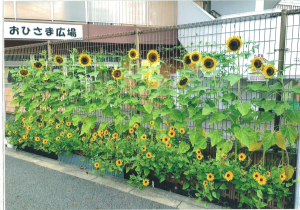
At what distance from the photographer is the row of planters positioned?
2.38 metres

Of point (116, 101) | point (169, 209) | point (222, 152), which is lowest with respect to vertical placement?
point (169, 209)

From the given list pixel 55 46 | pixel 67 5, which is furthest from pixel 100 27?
pixel 55 46

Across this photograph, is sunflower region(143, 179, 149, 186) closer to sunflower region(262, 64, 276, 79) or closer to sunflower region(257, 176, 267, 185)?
sunflower region(257, 176, 267, 185)

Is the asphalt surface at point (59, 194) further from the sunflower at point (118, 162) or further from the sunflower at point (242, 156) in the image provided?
the sunflower at point (242, 156)

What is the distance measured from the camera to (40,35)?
26.3ft

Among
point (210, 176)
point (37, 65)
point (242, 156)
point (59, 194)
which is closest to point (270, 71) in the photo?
point (242, 156)

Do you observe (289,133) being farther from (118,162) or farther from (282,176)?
(118,162)

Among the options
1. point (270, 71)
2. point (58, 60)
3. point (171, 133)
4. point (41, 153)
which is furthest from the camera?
point (41, 153)

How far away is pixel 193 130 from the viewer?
274 cm

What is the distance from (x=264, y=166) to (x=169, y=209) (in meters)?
1.13

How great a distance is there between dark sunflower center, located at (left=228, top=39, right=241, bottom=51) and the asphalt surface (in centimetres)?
184

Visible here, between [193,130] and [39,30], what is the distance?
7.30 meters

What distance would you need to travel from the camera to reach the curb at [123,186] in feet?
8.83

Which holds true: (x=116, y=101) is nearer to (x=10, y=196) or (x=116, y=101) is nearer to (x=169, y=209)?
(x=169, y=209)
